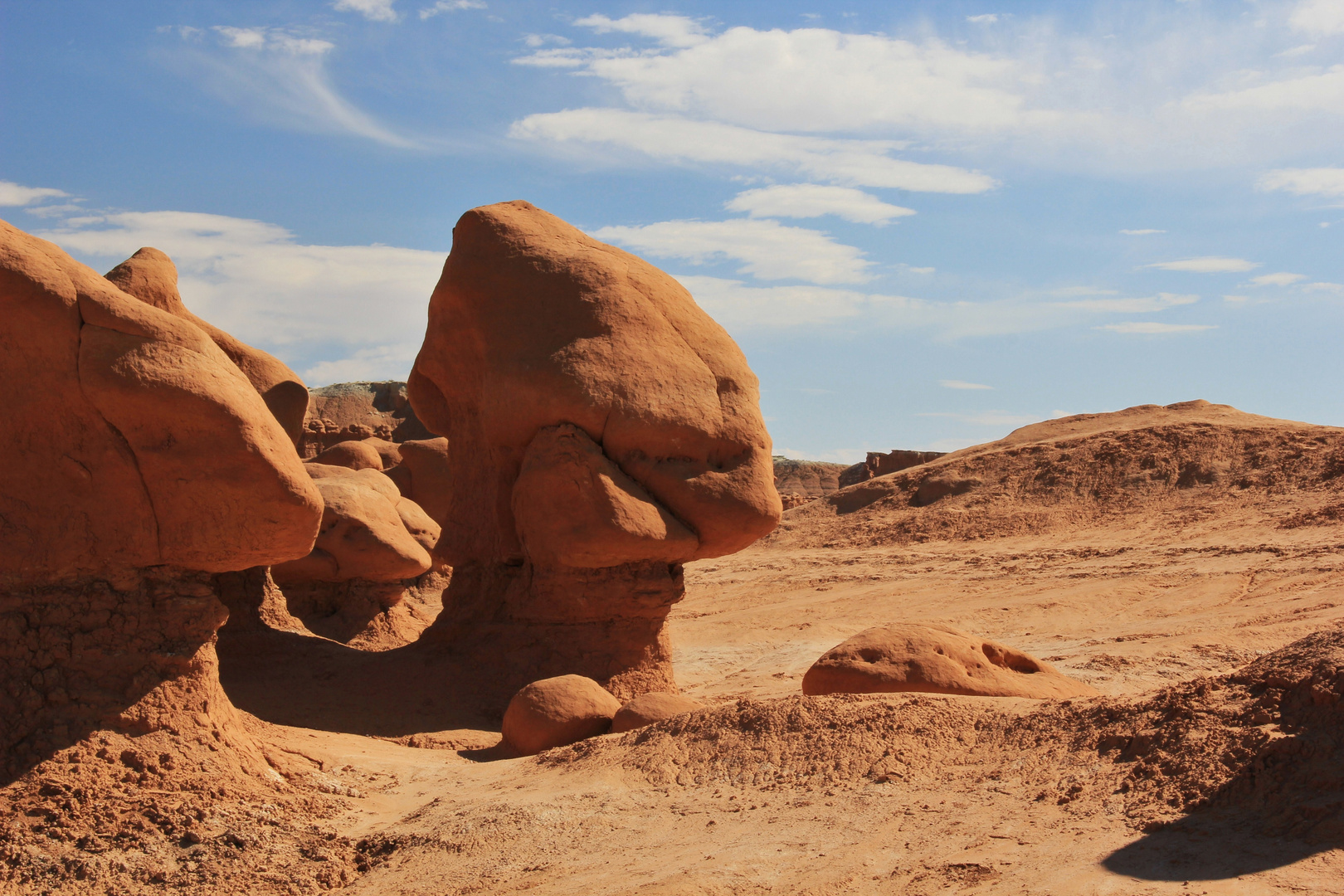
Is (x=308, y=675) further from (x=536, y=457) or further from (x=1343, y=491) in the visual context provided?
(x=1343, y=491)

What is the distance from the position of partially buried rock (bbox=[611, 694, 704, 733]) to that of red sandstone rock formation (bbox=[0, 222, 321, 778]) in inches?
93.3

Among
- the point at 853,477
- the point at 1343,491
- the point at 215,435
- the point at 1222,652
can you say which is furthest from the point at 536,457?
the point at 853,477

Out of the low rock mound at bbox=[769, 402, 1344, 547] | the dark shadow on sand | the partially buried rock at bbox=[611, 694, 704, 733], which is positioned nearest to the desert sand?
the dark shadow on sand

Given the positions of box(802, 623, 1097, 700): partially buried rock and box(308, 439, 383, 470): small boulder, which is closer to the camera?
box(802, 623, 1097, 700): partially buried rock

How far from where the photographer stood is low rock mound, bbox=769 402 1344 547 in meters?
16.5

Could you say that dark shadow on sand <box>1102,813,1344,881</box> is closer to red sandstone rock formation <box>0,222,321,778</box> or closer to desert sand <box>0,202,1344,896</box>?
desert sand <box>0,202,1344,896</box>

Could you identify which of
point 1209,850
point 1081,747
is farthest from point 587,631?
point 1209,850

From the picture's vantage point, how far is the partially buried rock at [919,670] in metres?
6.35

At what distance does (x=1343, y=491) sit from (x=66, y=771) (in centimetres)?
1567

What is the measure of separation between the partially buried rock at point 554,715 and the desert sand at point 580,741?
6.6 inches

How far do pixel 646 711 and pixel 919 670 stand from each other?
1561mm

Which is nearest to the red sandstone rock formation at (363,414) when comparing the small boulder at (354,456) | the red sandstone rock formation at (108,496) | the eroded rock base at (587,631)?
the small boulder at (354,456)

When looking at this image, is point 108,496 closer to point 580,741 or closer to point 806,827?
point 580,741

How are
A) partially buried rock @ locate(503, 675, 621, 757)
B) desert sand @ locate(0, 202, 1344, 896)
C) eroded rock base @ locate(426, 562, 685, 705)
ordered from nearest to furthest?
desert sand @ locate(0, 202, 1344, 896), partially buried rock @ locate(503, 675, 621, 757), eroded rock base @ locate(426, 562, 685, 705)
